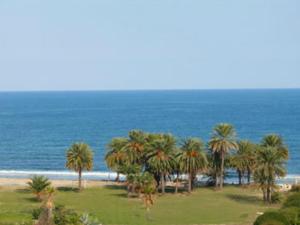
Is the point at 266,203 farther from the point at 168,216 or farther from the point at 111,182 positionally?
the point at 111,182

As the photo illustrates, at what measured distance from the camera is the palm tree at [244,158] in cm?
9950

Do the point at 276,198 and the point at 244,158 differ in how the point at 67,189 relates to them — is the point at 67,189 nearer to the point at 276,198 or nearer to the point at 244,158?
the point at 244,158

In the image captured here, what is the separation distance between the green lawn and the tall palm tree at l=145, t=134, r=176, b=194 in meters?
3.79

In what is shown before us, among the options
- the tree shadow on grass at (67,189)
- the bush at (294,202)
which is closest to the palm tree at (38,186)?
the tree shadow on grass at (67,189)

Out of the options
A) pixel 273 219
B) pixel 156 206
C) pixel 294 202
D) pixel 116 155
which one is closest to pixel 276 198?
pixel 156 206

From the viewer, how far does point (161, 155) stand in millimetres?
92375

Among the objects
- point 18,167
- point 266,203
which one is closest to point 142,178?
point 266,203

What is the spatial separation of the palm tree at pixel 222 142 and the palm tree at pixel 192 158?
11.7 feet

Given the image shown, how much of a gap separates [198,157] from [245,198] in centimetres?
968

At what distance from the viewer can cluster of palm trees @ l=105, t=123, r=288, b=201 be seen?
283 ft

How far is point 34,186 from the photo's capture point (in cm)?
8556

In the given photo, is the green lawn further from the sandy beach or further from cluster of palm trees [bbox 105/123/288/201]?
the sandy beach

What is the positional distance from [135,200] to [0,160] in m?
77.4

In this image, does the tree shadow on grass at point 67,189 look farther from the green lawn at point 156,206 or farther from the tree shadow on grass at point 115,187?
the tree shadow on grass at point 115,187
